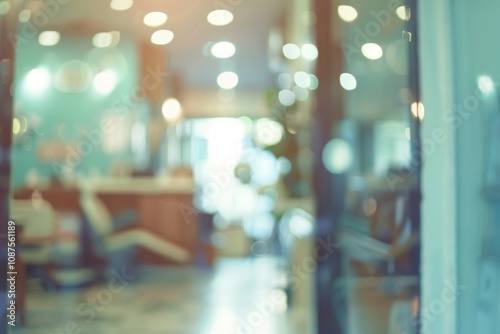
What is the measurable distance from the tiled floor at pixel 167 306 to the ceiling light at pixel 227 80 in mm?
4697

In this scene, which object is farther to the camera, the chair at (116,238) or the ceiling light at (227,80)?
the ceiling light at (227,80)

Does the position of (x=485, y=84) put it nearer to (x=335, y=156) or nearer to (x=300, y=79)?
(x=335, y=156)

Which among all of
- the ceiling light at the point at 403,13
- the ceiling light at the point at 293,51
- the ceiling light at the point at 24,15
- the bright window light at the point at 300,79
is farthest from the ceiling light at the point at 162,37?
the ceiling light at the point at 403,13

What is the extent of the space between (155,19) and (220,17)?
0.84 meters

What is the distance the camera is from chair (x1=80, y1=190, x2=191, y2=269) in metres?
5.28

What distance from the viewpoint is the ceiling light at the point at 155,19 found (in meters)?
6.04

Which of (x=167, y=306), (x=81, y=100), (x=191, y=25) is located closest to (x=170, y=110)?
(x=81, y=100)

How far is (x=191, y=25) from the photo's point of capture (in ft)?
21.7

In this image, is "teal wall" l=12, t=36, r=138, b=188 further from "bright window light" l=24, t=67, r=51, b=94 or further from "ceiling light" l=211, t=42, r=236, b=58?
"ceiling light" l=211, t=42, r=236, b=58

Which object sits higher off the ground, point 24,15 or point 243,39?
point 243,39

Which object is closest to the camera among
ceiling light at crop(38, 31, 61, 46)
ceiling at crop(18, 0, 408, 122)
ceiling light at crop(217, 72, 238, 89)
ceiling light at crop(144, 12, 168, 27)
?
ceiling at crop(18, 0, 408, 122)

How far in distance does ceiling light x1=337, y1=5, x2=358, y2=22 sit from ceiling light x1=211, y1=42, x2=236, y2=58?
5516 millimetres

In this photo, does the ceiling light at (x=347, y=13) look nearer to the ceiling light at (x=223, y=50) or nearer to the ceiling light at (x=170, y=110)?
the ceiling light at (x=223, y=50)

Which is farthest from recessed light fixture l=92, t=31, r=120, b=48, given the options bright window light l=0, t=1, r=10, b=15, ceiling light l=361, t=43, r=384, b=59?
ceiling light l=361, t=43, r=384, b=59
